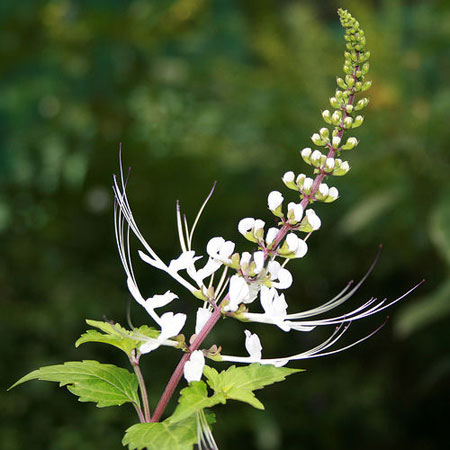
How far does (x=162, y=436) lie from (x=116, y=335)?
147mm

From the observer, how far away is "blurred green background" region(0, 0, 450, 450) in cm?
270

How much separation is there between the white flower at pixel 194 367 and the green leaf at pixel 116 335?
7 centimetres

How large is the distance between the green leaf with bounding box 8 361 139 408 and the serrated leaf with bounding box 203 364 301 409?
12 centimetres

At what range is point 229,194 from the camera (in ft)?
10.0

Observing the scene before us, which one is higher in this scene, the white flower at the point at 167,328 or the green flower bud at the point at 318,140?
the green flower bud at the point at 318,140

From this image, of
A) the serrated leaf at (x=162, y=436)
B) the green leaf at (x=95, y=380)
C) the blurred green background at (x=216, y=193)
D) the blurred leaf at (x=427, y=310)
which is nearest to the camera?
the serrated leaf at (x=162, y=436)

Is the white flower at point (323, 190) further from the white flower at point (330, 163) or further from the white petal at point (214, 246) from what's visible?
the white petal at point (214, 246)

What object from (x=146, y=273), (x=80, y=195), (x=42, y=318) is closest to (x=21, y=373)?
(x=42, y=318)

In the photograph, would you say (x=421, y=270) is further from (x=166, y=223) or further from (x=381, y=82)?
(x=166, y=223)

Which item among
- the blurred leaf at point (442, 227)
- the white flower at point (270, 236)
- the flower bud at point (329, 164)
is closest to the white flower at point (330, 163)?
the flower bud at point (329, 164)

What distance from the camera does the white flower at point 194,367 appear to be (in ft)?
2.39

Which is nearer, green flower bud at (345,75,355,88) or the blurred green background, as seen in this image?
green flower bud at (345,75,355,88)

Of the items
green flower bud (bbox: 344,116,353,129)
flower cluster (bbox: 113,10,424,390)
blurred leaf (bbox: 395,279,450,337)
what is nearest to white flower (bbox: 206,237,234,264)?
flower cluster (bbox: 113,10,424,390)

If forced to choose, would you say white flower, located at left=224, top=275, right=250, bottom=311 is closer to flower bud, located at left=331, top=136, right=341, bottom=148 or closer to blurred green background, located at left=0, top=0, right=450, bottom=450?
flower bud, located at left=331, top=136, right=341, bottom=148
